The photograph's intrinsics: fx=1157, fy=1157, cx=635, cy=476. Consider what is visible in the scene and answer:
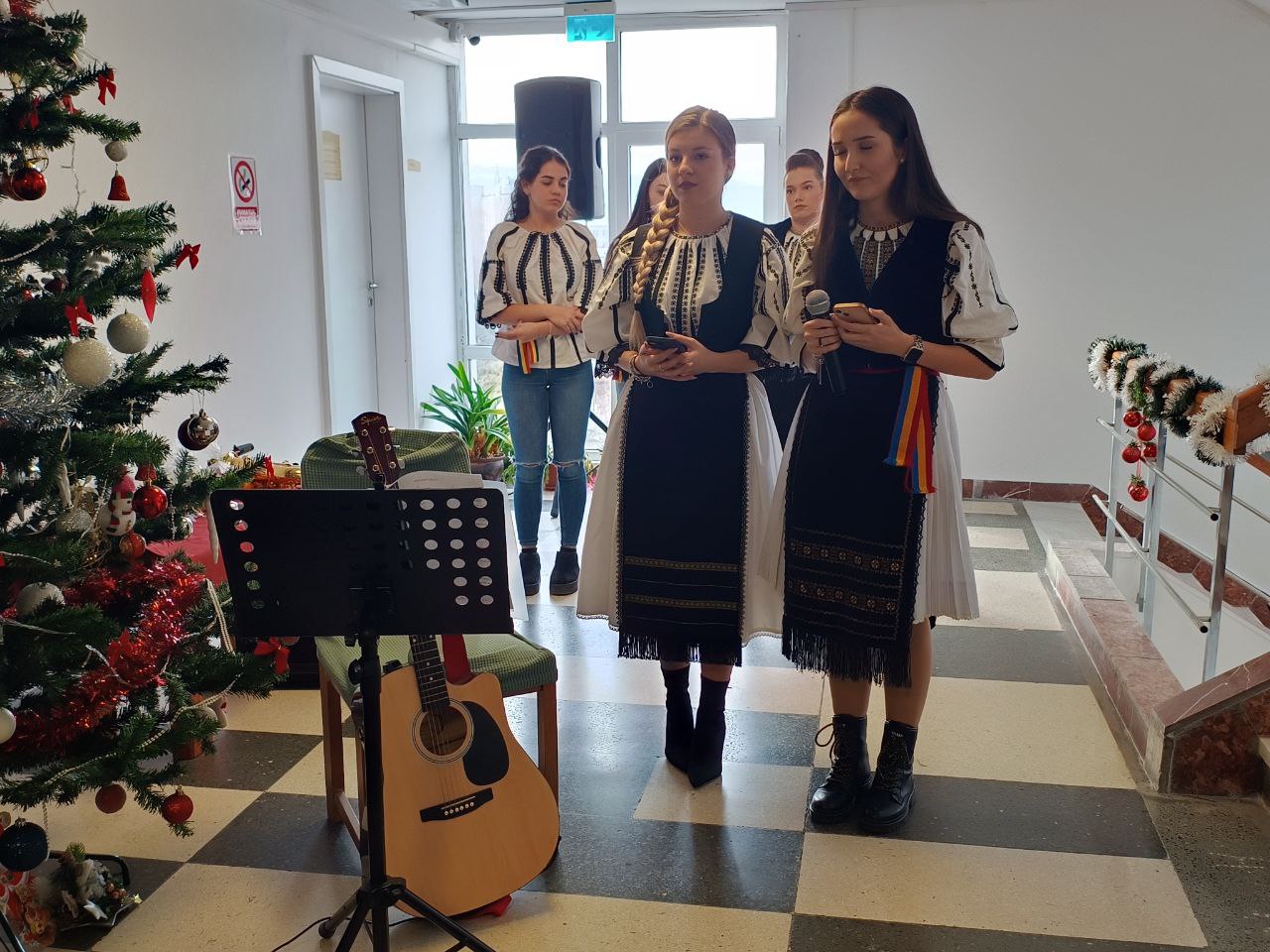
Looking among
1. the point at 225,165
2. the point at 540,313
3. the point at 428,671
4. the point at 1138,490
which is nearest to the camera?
the point at 428,671

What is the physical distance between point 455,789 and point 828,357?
3.70 feet

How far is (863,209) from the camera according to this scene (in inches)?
94.9

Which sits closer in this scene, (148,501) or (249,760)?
(148,501)

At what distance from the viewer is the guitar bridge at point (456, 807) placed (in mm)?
2139

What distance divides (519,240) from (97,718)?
2.75 metres

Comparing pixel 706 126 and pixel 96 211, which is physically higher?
pixel 706 126

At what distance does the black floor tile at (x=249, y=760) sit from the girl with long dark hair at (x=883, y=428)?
1329 mm

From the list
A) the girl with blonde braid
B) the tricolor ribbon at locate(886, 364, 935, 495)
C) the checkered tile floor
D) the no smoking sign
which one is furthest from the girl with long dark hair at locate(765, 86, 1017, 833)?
the no smoking sign

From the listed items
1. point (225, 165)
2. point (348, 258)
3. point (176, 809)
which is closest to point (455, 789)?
point (176, 809)

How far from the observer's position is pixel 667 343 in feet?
8.29

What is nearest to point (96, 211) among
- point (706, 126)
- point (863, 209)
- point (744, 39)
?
point (706, 126)

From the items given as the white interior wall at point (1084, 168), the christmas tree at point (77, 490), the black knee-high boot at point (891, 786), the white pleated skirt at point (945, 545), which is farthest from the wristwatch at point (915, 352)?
the white interior wall at point (1084, 168)

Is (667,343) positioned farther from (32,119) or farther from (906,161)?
(32,119)

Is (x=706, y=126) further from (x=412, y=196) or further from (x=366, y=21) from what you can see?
(x=412, y=196)
